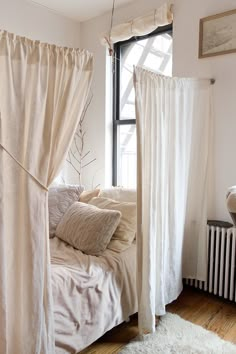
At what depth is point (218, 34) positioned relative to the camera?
2.39 metres

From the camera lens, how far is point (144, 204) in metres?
1.94

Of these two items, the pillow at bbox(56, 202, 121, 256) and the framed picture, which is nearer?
the pillow at bbox(56, 202, 121, 256)

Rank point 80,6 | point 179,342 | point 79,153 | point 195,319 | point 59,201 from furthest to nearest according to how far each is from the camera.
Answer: point 79,153, point 80,6, point 59,201, point 195,319, point 179,342

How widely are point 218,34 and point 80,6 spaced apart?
4.84 feet

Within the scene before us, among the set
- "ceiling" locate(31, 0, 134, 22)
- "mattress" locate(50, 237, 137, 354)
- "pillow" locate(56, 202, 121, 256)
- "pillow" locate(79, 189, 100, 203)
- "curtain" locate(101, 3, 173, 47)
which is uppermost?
"ceiling" locate(31, 0, 134, 22)

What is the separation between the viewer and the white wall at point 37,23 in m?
2.82

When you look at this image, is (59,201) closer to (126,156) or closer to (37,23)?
(126,156)

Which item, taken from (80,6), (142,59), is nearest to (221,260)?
(142,59)

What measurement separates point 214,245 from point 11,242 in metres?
1.69

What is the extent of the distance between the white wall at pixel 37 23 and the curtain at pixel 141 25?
0.52 m

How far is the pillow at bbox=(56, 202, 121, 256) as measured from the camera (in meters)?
2.05

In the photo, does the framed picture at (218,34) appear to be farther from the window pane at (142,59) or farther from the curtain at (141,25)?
the window pane at (142,59)

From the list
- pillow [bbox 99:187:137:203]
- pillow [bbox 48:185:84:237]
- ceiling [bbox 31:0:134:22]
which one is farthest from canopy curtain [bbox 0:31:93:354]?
ceiling [bbox 31:0:134:22]

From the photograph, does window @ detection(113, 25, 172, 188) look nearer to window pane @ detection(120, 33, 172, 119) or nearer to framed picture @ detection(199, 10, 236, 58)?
window pane @ detection(120, 33, 172, 119)
